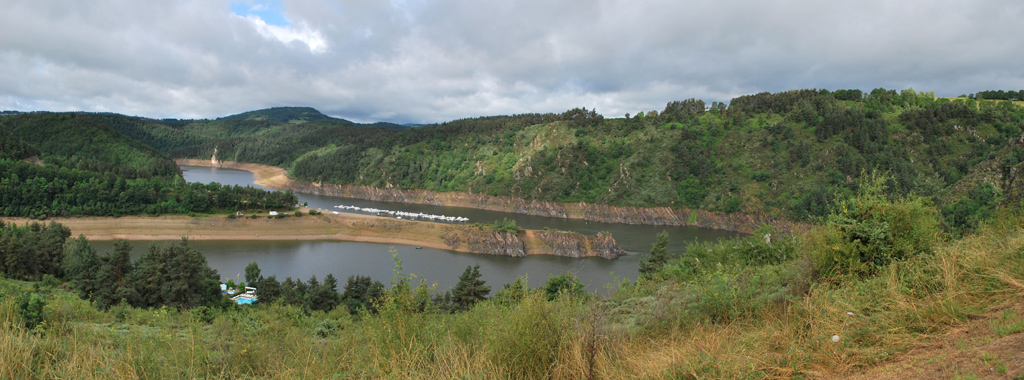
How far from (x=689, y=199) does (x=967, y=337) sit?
62.6 m

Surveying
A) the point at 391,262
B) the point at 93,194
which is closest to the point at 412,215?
the point at 391,262

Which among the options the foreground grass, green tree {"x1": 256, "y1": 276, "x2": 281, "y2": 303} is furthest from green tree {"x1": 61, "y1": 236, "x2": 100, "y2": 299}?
the foreground grass

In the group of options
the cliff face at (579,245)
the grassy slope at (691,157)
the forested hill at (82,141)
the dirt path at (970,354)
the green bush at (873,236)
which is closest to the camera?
the dirt path at (970,354)

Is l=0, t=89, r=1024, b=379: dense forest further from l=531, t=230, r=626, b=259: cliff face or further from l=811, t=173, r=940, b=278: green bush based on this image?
l=531, t=230, r=626, b=259: cliff face

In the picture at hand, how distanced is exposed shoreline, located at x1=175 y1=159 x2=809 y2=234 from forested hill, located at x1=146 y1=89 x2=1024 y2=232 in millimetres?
1403

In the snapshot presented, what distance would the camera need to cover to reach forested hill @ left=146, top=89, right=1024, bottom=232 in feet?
175

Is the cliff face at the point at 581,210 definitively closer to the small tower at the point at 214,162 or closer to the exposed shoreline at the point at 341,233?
the exposed shoreline at the point at 341,233

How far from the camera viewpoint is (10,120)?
108688 mm

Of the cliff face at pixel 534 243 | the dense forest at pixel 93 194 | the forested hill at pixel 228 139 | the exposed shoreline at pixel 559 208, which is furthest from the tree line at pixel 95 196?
the forested hill at pixel 228 139

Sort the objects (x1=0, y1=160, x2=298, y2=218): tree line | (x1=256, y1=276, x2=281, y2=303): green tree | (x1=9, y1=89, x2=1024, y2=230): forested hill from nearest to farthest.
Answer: (x1=256, y1=276, x2=281, y2=303): green tree, (x1=0, y1=160, x2=298, y2=218): tree line, (x1=9, y1=89, x2=1024, y2=230): forested hill

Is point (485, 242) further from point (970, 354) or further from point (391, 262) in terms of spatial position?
point (970, 354)

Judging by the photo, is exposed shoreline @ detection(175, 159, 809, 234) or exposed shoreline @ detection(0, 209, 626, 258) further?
exposed shoreline @ detection(175, 159, 809, 234)

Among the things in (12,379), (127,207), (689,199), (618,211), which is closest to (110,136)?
(127,207)

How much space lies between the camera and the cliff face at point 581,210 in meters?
56.5
